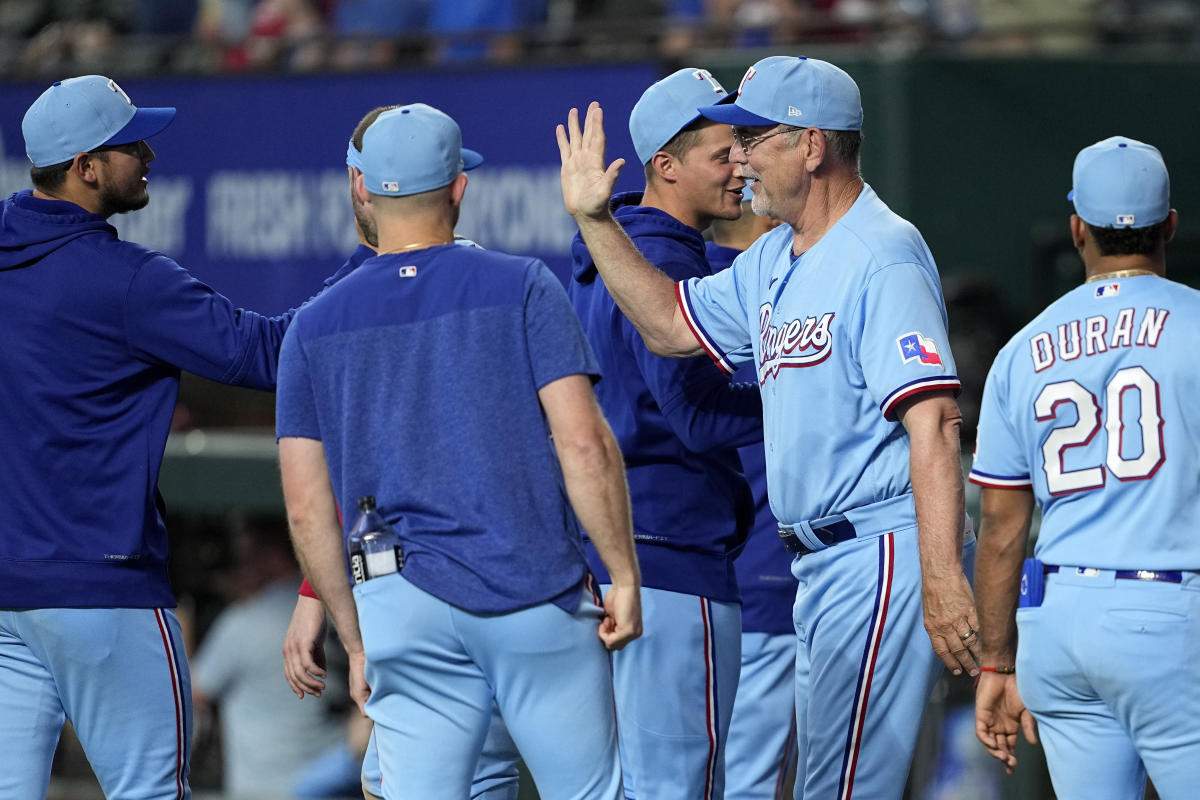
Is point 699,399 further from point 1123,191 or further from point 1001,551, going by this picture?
point 1123,191

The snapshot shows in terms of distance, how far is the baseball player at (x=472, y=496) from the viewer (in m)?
3.38

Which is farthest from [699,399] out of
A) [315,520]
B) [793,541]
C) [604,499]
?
[315,520]

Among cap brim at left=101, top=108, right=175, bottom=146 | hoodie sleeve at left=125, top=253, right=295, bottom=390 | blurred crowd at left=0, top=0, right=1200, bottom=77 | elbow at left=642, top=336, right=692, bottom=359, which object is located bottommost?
elbow at left=642, top=336, right=692, bottom=359

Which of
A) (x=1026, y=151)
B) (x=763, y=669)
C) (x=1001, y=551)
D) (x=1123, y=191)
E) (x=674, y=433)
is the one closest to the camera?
(x=1123, y=191)

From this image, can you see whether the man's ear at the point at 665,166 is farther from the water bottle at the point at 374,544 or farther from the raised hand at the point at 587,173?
the water bottle at the point at 374,544

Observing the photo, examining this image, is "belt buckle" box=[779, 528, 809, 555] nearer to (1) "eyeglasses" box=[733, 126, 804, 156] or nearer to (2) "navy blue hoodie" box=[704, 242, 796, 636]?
(2) "navy blue hoodie" box=[704, 242, 796, 636]

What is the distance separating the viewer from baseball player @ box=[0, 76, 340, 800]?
12.7 feet

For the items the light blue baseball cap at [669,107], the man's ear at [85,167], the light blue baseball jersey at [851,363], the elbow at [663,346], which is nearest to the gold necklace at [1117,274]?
the light blue baseball jersey at [851,363]

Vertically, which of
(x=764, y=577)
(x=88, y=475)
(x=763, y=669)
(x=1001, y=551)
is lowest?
(x=763, y=669)

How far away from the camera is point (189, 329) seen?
397 cm

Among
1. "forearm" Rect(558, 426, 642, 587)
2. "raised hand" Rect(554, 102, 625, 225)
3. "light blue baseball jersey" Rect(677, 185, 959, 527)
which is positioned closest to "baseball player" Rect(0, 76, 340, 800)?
"raised hand" Rect(554, 102, 625, 225)

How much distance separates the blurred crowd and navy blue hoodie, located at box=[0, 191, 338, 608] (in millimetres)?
4627

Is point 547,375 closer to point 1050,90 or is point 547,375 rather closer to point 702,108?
point 702,108

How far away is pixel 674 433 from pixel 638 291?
369mm
